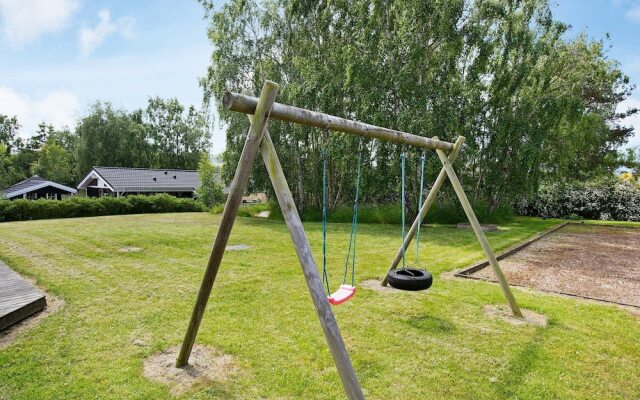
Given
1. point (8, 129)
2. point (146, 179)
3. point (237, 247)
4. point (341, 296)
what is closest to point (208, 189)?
point (146, 179)

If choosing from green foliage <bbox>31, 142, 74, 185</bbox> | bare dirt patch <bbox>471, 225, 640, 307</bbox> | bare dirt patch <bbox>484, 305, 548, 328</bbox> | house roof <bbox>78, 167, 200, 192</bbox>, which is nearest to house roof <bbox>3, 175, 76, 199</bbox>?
house roof <bbox>78, 167, 200, 192</bbox>

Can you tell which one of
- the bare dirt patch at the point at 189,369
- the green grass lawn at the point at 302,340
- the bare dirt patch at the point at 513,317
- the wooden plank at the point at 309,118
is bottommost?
the bare dirt patch at the point at 189,369

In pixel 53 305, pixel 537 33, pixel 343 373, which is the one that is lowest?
pixel 53 305

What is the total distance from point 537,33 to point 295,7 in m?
10.6

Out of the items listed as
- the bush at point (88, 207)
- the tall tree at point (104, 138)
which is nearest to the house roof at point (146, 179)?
the bush at point (88, 207)

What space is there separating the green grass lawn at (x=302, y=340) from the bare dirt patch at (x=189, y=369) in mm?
104

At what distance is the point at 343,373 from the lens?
2430mm

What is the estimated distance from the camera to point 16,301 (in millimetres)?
4758

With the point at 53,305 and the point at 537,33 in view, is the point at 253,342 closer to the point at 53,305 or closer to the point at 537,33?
the point at 53,305

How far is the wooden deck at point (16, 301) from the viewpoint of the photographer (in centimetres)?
435

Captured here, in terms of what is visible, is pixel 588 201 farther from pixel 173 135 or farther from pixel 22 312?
pixel 173 135

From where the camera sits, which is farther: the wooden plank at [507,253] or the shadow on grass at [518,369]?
the wooden plank at [507,253]

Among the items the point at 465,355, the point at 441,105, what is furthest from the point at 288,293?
the point at 441,105

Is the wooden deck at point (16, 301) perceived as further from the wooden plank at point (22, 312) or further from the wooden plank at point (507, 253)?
the wooden plank at point (507, 253)
